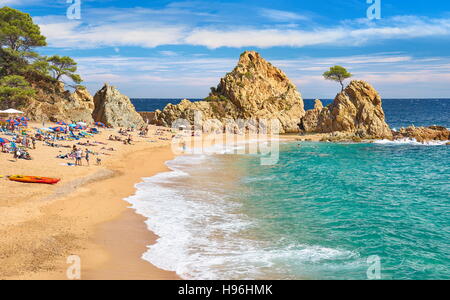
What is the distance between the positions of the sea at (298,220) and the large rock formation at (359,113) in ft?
90.4

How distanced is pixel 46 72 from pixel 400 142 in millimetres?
63386

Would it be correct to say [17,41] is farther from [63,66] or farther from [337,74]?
[337,74]

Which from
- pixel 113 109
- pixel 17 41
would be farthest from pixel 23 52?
pixel 113 109

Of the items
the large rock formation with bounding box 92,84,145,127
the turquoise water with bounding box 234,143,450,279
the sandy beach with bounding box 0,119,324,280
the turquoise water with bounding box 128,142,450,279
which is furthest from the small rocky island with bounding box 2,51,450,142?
the sandy beach with bounding box 0,119,324,280

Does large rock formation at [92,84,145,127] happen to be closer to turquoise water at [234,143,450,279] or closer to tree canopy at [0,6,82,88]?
tree canopy at [0,6,82,88]

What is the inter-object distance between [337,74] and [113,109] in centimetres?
5024

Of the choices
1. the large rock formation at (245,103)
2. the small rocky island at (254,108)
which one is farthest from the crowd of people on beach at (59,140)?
the large rock formation at (245,103)

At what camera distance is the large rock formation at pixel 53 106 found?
5681cm

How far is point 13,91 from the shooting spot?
53.5 metres

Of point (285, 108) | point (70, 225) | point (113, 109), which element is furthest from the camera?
point (285, 108)

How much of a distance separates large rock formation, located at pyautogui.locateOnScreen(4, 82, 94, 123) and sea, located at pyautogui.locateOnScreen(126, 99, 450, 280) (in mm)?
28710

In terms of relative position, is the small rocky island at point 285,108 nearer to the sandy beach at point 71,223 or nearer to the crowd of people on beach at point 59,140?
the crowd of people on beach at point 59,140
